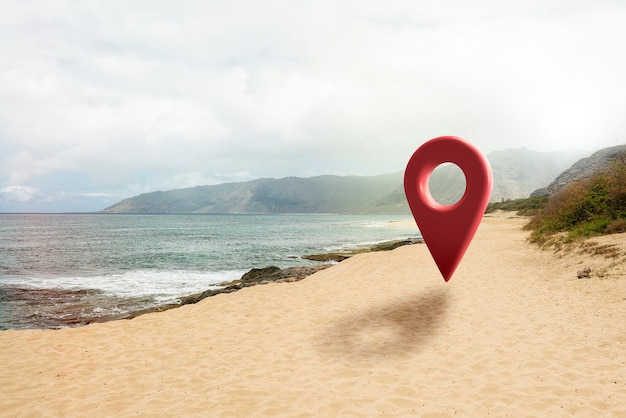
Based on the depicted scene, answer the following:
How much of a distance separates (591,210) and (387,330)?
1595 centimetres

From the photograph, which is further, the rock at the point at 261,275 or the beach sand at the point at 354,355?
the rock at the point at 261,275

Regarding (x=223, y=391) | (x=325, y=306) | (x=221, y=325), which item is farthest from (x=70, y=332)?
(x=325, y=306)

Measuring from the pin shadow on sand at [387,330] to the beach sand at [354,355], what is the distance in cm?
4

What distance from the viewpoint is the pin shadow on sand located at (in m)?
7.86

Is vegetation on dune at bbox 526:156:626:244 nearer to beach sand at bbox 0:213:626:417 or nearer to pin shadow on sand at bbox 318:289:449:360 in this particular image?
beach sand at bbox 0:213:626:417

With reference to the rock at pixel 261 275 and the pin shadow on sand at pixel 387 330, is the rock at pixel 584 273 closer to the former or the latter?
the pin shadow on sand at pixel 387 330

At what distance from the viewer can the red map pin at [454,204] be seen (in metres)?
8.43

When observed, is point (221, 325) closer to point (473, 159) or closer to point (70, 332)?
point (70, 332)

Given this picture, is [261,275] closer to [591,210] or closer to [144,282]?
[144,282]

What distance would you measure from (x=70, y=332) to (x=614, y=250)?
16293 mm

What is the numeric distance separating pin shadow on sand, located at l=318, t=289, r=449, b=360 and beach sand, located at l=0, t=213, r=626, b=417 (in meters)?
0.04

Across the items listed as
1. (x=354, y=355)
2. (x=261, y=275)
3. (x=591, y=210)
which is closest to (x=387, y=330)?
(x=354, y=355)

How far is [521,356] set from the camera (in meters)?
7.10

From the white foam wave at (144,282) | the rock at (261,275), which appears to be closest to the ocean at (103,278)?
the white foam wave at (144,282)
